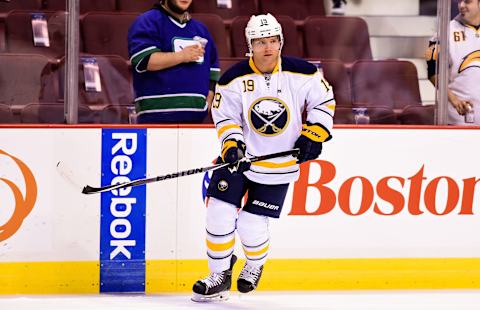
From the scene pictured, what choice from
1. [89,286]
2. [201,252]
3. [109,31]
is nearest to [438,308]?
[201,252]

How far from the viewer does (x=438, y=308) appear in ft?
14.4

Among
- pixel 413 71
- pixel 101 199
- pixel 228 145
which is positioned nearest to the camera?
pixel 228 145

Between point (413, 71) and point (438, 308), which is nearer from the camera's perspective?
point (438, 308)

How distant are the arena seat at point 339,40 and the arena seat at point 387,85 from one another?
0.29 ft

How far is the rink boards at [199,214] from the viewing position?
4.61 metres

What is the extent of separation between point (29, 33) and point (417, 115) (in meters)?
1.66

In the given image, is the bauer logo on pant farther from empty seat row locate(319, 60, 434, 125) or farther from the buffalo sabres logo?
empty seat row locate(319, 60, 434, 125)

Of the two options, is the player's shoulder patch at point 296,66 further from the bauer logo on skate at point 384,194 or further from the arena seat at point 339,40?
the arena seat at point 339,40

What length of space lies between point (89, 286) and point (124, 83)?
0.84 meters

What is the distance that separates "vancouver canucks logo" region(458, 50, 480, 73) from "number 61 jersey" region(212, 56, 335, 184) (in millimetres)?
877

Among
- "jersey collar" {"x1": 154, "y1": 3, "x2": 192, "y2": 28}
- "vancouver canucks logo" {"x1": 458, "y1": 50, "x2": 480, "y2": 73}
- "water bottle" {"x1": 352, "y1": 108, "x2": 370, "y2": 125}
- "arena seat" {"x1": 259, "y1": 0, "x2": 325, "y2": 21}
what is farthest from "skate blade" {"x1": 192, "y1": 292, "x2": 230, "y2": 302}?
"vancouver canucks logo" {"x1": 458, "y1": 50, "x2": 480, "y2": 73}

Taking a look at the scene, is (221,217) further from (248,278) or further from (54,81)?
(54,81)

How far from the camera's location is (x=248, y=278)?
4.41m

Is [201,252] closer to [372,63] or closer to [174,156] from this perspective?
[174,156]
